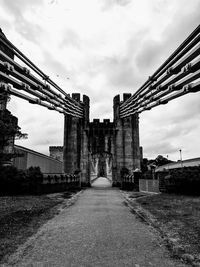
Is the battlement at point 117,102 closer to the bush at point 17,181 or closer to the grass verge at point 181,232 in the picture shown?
the bush at point 17,181

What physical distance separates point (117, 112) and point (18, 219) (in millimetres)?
23285

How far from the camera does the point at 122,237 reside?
5367 mm

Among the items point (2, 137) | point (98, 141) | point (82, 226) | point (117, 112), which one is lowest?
point (82, 226)

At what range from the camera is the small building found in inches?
912

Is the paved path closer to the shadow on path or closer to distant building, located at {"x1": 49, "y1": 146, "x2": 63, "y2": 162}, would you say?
the shadow on path

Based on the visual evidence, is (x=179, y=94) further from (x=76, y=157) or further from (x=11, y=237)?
(x=76, y=157)

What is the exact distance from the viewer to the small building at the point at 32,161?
23.2m

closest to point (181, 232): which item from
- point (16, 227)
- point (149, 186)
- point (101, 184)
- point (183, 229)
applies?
point (183, 229)

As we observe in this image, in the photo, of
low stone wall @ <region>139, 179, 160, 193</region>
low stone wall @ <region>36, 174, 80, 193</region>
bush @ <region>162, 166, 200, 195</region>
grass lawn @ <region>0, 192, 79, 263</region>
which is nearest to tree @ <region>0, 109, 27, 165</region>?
low stone wall @ <region>36, 174, 80, 193</region>

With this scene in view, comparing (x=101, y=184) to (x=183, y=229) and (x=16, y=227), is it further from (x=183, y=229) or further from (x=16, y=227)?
(x=183, y=229)

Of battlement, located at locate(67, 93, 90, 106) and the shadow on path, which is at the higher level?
battlement, located at locate(67, 93, 90, 106)

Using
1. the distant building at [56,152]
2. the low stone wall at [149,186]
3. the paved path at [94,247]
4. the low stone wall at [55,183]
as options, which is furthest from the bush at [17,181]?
the distant building at [56,152]

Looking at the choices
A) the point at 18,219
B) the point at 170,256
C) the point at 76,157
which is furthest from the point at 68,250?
the point at 76,157

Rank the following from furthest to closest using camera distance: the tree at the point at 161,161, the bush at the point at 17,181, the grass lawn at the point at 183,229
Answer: the tree at the point at 161,161
the bush at the point at 17,181
the grass lawn at the point at 183,229
